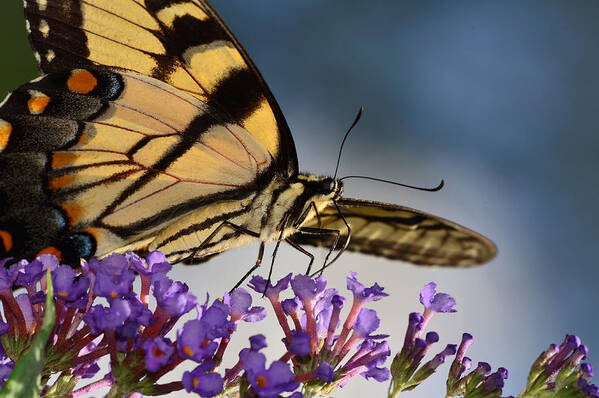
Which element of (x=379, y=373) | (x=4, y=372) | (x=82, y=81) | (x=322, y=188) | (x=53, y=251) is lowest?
(x=4, y=372)

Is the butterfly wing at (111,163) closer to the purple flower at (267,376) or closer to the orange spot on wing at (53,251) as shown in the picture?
the orange spot on wing at (53,251)

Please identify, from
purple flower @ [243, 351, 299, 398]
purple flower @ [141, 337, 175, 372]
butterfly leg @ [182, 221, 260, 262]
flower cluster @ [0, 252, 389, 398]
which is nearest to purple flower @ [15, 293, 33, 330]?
flower cluster @ [0, 252, 389, 398]

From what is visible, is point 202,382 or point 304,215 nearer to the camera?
point 202,382

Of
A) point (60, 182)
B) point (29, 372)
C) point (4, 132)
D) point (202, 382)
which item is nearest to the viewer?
point (29, 372)

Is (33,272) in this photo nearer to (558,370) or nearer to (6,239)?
(6,239)

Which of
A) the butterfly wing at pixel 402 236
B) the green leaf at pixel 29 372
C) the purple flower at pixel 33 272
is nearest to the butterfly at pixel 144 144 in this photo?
the butterfly wing at pixel 402 236

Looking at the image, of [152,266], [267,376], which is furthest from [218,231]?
[267,376]

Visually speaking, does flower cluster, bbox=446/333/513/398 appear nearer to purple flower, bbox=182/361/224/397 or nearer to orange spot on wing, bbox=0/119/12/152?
purple flower, bbox=182/361/224/397
